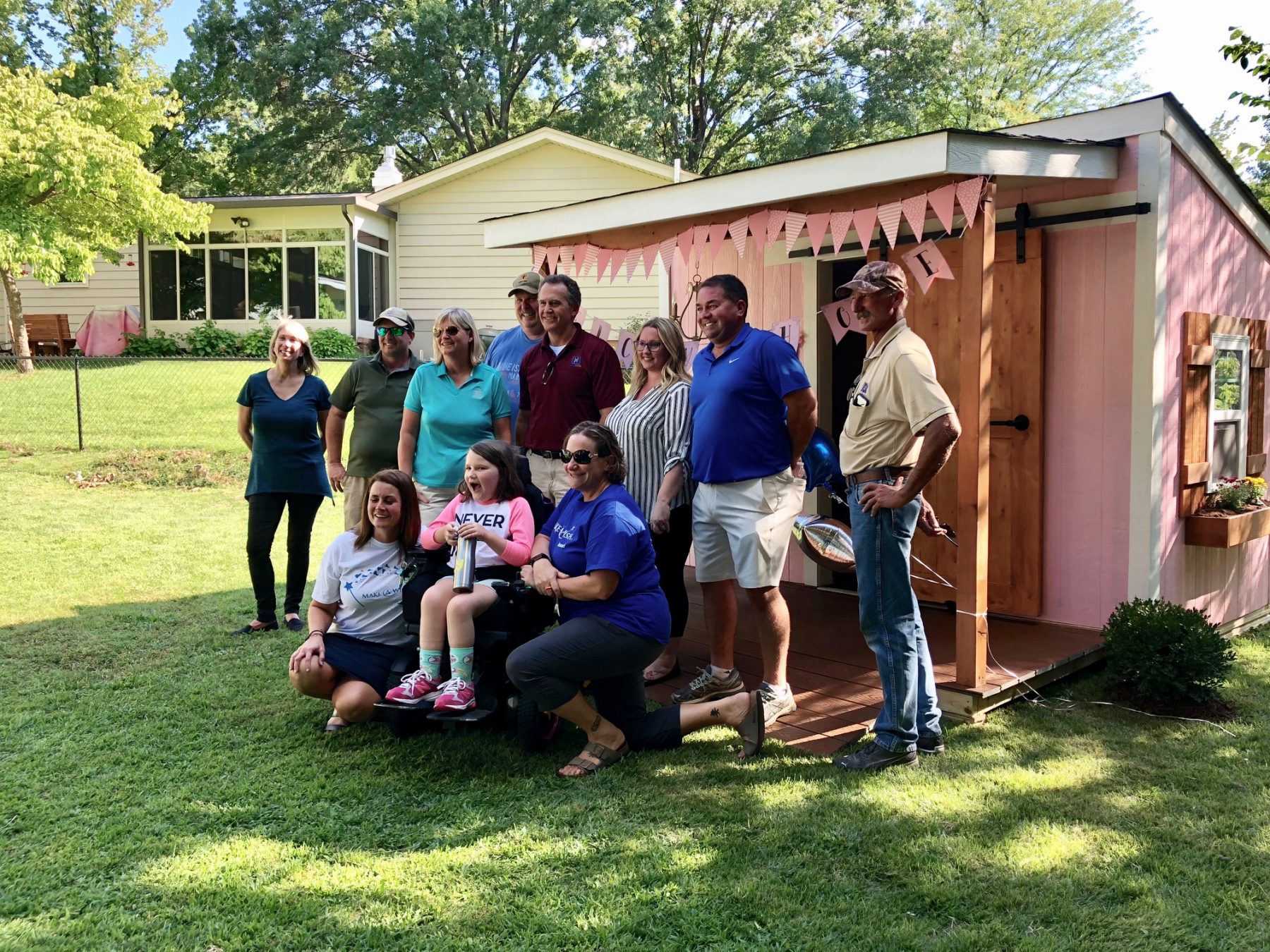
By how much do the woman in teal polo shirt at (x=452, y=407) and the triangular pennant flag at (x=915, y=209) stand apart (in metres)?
1.72

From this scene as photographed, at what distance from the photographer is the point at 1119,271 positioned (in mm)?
4645

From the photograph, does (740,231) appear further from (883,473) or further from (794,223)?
(883,473)

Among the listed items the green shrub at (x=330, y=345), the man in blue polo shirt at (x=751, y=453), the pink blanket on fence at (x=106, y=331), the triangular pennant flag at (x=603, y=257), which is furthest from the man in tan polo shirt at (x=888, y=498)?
the pink blanket on fence at (x=106, y=331)

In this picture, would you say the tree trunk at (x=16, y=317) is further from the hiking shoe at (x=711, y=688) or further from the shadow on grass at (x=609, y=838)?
the hiking shoe at (x=711, y=688)

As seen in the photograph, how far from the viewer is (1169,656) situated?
3.99 meters

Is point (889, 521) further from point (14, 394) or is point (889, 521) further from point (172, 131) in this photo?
point (172, 131)

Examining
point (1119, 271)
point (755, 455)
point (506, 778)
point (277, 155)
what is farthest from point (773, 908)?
point (277, 155)

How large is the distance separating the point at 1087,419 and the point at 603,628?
272cm

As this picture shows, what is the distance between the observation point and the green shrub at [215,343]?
16.5 m

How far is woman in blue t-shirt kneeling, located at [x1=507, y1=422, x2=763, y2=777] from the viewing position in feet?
10.8

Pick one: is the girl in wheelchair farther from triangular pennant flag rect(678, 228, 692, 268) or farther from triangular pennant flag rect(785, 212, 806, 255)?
triangular pennant flag rect(678, 228, 692, 268)

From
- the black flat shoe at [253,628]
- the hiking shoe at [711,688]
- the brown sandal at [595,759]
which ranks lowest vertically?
the brown sandal at [595,759]

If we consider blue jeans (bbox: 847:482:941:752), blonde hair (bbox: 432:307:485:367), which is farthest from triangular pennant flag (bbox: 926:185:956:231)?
blonde hair (bbox: 432:307:485:367)

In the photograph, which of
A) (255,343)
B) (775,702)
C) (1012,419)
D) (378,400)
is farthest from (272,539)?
(255,343)
